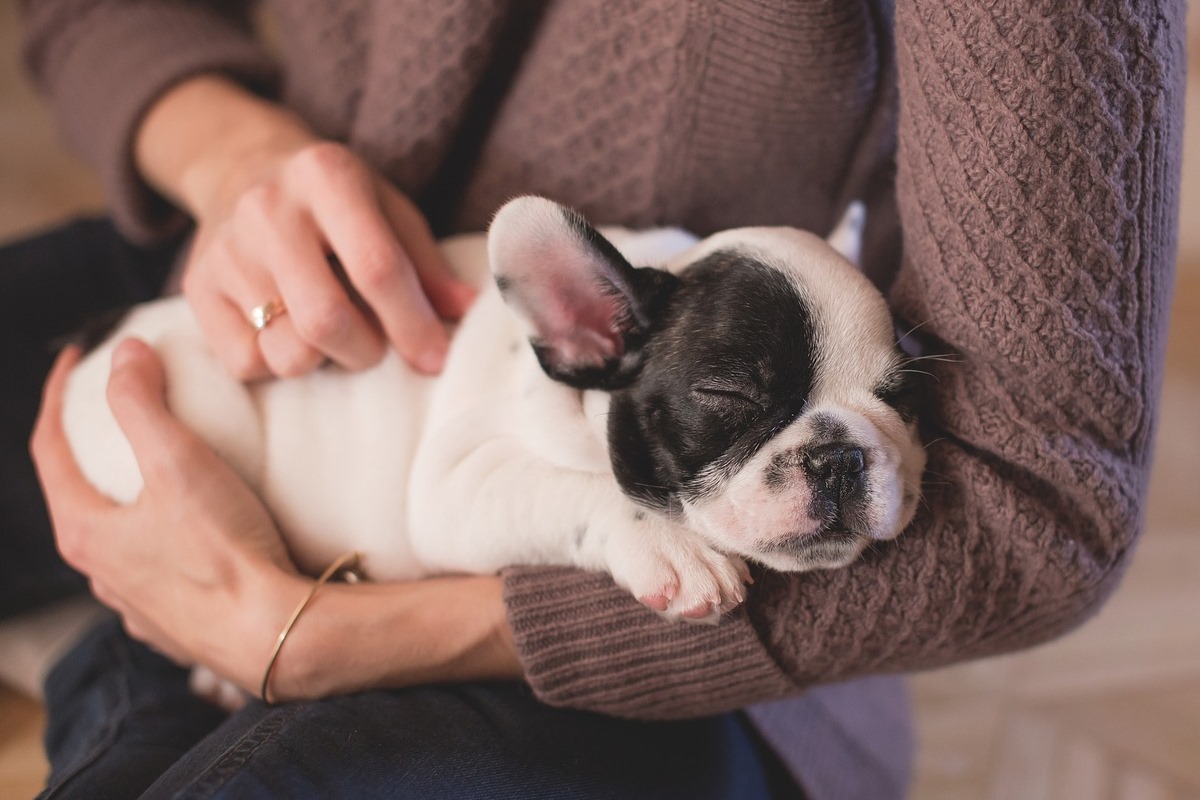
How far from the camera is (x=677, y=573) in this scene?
0.95 m

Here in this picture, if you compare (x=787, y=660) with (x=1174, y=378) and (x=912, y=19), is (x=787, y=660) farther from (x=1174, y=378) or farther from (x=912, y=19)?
(x=1174, y=378)

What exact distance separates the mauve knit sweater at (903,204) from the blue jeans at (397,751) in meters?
0.06

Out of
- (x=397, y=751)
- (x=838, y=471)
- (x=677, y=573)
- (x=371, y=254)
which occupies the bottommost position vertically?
(x=397, y=751)

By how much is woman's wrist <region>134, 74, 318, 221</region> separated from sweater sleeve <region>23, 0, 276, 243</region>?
3 centimetres

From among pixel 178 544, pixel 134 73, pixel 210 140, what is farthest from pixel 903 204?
pixel 134 73

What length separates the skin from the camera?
3.47 feet

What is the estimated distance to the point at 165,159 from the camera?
150cm

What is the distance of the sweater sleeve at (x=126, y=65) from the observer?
5.01 ft

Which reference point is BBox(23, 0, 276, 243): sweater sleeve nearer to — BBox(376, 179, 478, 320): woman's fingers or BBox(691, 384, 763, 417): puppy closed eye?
BBox(376, 179, 478, 320): woman's fingers

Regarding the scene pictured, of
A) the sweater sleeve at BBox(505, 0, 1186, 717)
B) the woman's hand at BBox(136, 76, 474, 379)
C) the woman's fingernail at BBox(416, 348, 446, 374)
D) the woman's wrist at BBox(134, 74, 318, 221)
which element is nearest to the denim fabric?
the woman's wrist at BBox(134, 74, 318, 221)

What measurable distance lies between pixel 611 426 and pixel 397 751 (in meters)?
0.41

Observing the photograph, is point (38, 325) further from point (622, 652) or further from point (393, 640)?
point (622, 652)

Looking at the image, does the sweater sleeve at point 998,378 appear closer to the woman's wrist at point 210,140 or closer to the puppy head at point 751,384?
the puppy head at point 751,384

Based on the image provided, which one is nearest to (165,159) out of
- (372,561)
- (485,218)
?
(485,218)
